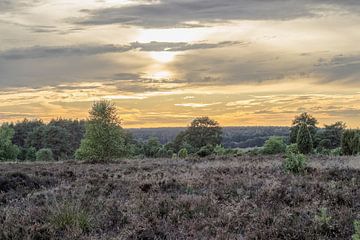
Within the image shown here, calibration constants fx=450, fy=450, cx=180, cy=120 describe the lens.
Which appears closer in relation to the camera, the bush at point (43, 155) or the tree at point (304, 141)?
the tree at point (304, 141)

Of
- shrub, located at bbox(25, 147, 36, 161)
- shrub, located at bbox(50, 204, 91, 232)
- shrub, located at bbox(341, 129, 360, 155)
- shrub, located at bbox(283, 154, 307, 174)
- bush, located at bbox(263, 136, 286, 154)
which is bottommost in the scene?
shrub, located at bbox(25, 147, 36, 161)

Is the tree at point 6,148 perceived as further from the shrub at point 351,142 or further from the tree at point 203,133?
the shrub at point 351,142

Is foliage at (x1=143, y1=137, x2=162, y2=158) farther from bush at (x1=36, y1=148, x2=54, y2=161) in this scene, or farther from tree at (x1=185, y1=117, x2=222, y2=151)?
bush at (x1=36, y1=148, x2=54, y2=161)

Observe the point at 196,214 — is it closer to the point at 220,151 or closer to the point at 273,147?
the point at 220,151

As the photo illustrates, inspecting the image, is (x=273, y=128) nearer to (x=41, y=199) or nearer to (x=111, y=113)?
(x=111, y=113)

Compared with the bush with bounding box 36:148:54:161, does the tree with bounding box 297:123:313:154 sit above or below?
above

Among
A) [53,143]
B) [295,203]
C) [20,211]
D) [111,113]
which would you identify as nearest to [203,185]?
[295,203]

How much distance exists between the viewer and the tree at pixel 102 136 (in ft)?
179

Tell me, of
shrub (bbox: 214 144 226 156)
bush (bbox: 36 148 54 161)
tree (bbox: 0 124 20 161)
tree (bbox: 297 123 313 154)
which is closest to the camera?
tree (bbox: 297 123 313 154)

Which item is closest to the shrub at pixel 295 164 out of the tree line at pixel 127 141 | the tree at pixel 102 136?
the tree line at pixel 127 141

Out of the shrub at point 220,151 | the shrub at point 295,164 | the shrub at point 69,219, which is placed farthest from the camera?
the shrub at point 220,151

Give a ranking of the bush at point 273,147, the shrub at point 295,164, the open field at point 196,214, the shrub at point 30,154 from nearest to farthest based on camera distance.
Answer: the open field at point 196,214 → the shrub at point 295,164 → the bush at point 273,147 → the shrub at point 30,154

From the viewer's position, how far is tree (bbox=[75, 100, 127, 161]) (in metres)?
54.5

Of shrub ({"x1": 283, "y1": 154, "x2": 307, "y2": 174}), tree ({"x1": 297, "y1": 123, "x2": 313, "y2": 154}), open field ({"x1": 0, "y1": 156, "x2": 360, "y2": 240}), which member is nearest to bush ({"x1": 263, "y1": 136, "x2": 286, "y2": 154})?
tree ({"x1": 297, "y1": 123, "x2": 313, "y2": 154})
